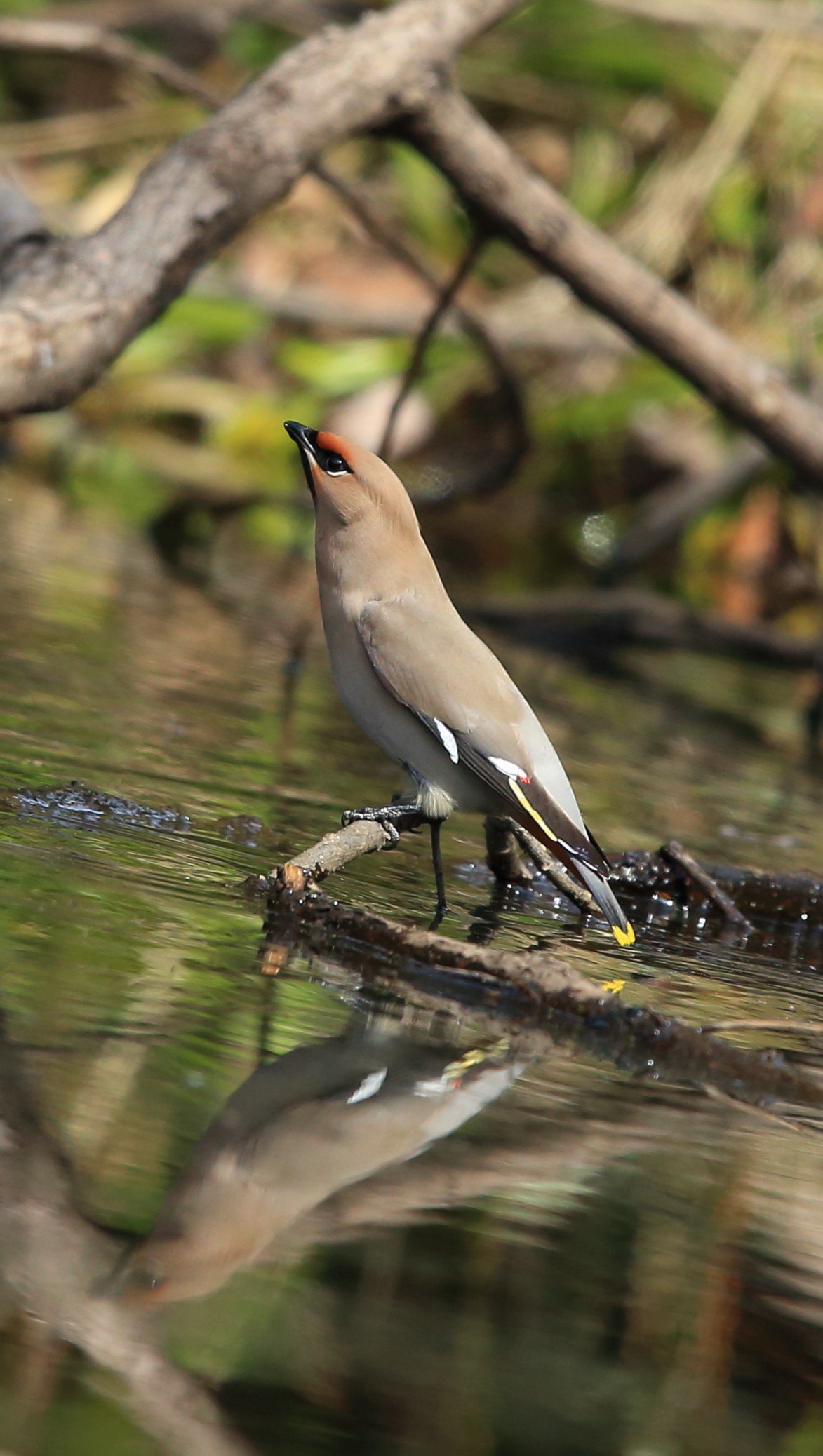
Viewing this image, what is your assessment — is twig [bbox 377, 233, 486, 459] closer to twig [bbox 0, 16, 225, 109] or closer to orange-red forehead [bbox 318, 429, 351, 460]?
twig [bbox 0, 16, 225, 109]

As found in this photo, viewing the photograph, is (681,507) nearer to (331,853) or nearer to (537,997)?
(331,853)

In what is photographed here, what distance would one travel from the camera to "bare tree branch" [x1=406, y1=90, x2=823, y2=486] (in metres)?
4.53

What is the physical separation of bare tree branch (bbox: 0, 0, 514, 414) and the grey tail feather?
1343 millimetres

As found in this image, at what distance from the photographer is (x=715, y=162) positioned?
10.6 meters

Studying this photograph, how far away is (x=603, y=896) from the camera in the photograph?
9.05 feet

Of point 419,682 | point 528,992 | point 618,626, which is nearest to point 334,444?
point 419,682

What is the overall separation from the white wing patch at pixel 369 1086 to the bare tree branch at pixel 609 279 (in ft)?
9.43

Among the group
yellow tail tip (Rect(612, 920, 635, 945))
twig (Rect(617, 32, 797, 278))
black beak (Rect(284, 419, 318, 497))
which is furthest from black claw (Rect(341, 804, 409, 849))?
twig (Rect(617, 32, 797, 278))

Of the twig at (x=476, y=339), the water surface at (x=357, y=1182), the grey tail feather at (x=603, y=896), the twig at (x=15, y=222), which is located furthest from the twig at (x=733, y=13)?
the grey tail feather at (x=603, y=896)

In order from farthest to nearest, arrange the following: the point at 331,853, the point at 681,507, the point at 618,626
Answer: the point at 681,507
the point at 618,626
the point at 331,853

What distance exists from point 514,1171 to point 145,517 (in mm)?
5833

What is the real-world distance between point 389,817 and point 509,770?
0.19m

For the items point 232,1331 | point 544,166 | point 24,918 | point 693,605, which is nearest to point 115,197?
point 544,166

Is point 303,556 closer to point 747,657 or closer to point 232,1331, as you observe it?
point 747,657
